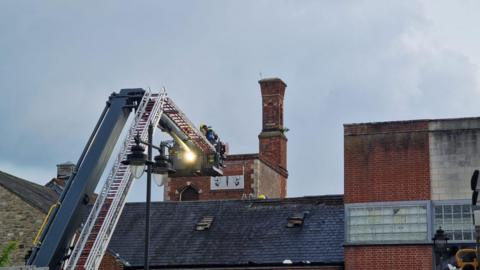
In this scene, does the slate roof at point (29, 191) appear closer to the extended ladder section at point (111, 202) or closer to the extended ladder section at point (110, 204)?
the extended ladder section at point (111, 202)

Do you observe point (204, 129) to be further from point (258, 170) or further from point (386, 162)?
point (258, 170)

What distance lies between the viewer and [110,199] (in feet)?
80.6

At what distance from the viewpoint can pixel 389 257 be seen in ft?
106

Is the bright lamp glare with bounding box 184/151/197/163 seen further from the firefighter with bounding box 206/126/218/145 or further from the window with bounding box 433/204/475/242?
the window with bounding box 433/204/475/242

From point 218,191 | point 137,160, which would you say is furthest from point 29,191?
point 137,160

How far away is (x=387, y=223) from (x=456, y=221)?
238 cm

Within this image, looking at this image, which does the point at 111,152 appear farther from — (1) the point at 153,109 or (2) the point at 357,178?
(2) the point at 357,178

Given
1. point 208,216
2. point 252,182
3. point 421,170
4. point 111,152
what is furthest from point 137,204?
point 111,152

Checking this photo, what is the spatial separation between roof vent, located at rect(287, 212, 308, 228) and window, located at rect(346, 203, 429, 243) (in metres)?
3.29

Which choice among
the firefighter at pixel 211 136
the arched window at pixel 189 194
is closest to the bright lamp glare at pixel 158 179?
the firefighter at pixel 211 136

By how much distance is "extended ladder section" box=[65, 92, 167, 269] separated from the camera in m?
23.8

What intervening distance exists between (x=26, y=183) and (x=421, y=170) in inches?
653

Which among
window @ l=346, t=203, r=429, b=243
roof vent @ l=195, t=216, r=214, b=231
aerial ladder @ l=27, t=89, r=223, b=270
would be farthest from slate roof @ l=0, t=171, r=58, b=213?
window @ l=346, t=203, r=429, b=243

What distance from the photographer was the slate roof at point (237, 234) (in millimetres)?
34656
